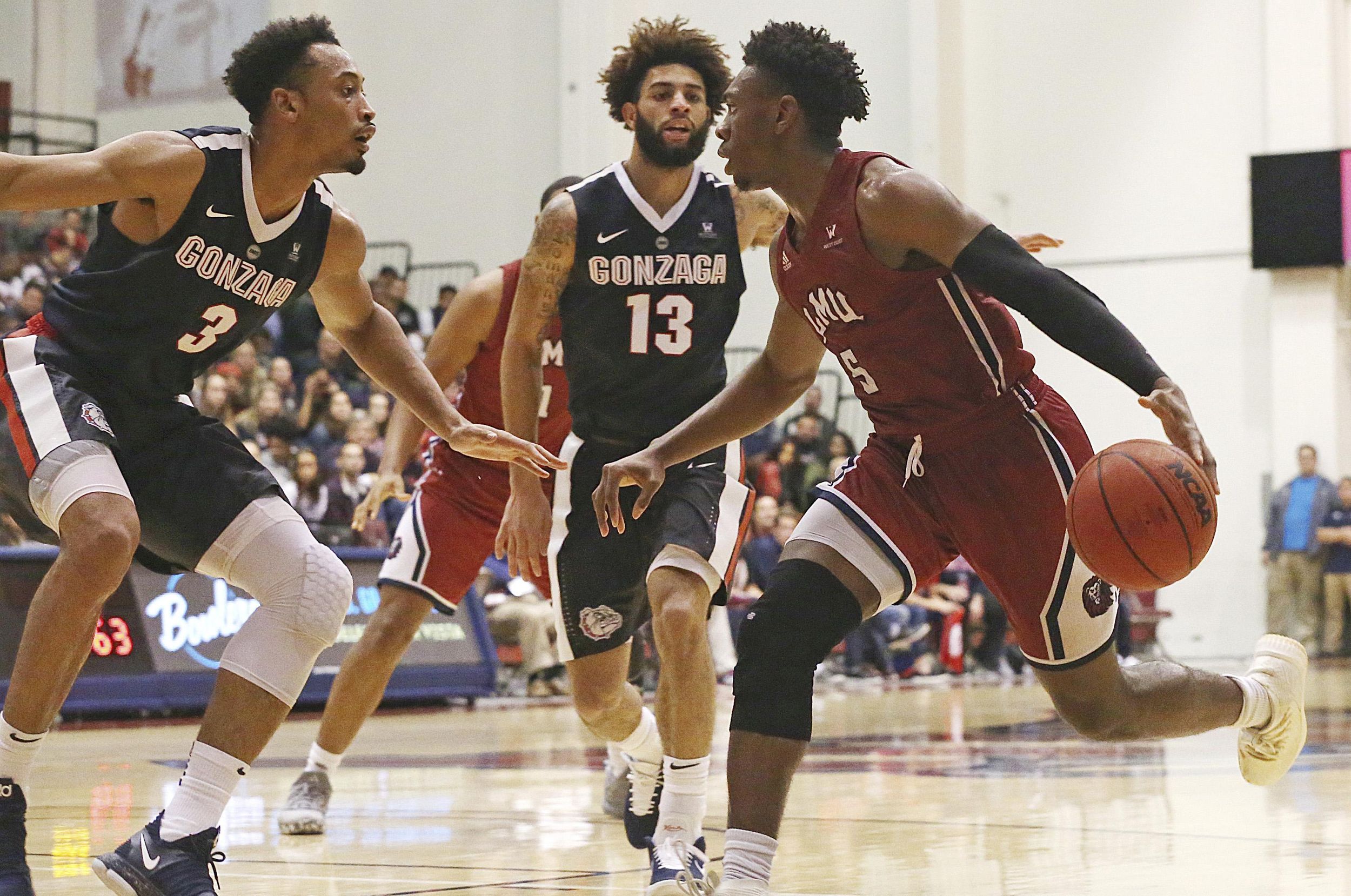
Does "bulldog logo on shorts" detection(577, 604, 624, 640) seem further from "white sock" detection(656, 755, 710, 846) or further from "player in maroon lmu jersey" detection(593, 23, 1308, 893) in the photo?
"player in maroon lmu jersey" detection(593, 23, 1308, 893)

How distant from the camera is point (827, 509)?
411 centimetres

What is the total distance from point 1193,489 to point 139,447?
7.70ft

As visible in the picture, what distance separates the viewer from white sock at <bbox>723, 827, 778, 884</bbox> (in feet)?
11.8

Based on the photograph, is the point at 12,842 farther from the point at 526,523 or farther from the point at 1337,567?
the point at 1337,567

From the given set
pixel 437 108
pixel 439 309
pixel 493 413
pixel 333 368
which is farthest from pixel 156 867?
pixel 437 108

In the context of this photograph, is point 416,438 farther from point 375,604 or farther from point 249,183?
point 375,604

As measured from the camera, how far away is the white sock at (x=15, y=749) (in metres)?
3.79

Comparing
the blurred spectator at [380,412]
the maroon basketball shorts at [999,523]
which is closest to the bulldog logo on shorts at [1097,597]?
the maroon basketball shorts at [999,523]

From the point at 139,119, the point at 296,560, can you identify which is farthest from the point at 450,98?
the point at 296,560

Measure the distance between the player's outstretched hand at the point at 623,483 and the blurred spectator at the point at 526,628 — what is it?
8653 mm

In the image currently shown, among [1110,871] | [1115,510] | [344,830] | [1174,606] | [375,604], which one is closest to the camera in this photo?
[1115,510]

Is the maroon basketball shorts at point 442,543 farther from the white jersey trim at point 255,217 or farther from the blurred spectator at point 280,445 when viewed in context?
the blurred spectator at point 280,445

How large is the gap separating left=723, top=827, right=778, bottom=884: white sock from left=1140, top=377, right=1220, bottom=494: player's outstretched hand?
3.79 feet

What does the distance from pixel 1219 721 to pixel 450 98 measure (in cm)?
1717
